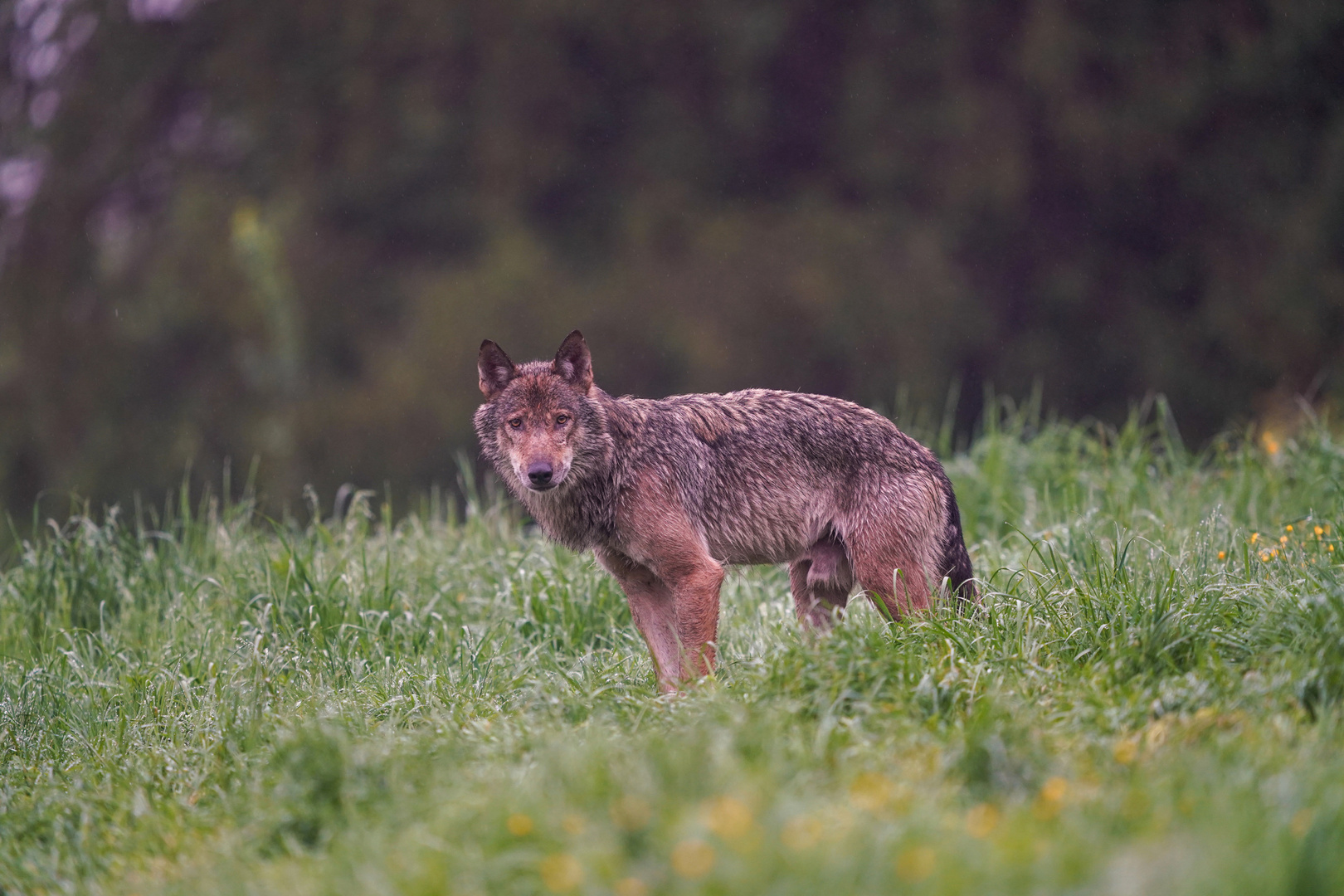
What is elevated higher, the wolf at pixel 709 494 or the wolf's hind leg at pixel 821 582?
the wolf at pixel 709 494

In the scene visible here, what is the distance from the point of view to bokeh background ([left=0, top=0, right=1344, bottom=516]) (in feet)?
49.4

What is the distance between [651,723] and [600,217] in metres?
14.0

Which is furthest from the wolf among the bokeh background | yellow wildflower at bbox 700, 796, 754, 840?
the bokeh background

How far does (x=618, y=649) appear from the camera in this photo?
5.52 metres

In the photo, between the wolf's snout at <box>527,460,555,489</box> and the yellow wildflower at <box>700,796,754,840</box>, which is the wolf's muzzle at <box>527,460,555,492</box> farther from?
the yellow wildflower at <box>700,796,754,840</box>

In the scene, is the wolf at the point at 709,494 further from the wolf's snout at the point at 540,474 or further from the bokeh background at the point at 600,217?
the bokeh background at the point at 600,217

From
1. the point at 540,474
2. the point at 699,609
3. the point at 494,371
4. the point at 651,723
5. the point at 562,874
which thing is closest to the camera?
the point at 562,874

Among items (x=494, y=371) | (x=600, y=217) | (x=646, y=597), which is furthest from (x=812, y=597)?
(x=600, y=217)

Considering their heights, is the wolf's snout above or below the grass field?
above

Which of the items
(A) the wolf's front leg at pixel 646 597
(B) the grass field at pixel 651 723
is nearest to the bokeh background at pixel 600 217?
(B) the grass field at pixel 651 723

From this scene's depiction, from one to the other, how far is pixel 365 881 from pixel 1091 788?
1761mm

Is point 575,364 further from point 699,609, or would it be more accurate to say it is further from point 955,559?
point 955,559

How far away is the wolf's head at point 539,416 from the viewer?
4898mm

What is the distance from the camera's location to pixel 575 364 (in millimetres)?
5273
